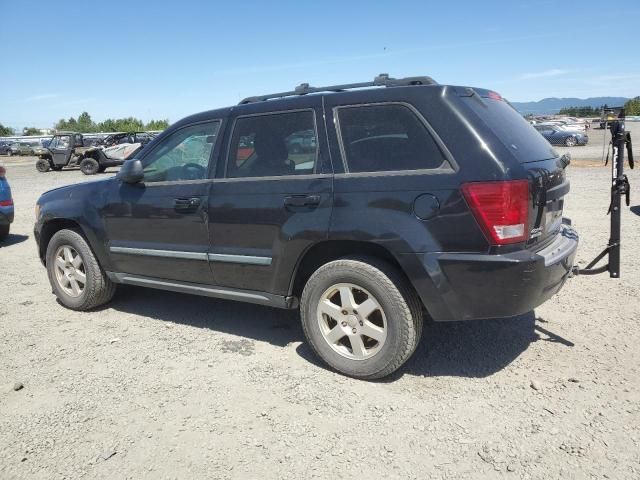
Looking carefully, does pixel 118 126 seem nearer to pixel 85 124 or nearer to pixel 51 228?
pixel 85 124

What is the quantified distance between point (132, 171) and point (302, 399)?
2.33m

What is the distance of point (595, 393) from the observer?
3.10 metres

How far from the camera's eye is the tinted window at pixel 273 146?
3.55 m

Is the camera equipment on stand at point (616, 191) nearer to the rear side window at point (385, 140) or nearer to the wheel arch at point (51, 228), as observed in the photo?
the rear side window at point (385, 140)

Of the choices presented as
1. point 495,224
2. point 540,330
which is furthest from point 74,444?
point 540,330

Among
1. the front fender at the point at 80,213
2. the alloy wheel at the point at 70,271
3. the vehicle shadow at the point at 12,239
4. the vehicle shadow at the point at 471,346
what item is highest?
the front fender at the point at 80,213

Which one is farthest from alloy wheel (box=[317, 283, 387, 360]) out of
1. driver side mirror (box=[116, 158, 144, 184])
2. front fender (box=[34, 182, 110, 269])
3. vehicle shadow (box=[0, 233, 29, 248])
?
vehicle shadow (box=[0, 233, 29, 248])

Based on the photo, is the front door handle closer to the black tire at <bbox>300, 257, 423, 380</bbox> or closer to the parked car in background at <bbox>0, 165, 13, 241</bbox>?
the black tire at <bbox>300, 257, 423, 380</bbox>

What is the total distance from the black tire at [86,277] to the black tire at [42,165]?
69.4 ft

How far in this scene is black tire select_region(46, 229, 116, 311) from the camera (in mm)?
4773

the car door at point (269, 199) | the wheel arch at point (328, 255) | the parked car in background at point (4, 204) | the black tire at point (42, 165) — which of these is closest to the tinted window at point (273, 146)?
the car door at point (269, 199)

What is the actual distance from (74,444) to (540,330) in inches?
133

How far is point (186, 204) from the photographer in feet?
13.1

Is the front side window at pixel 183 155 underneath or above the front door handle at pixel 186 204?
above
